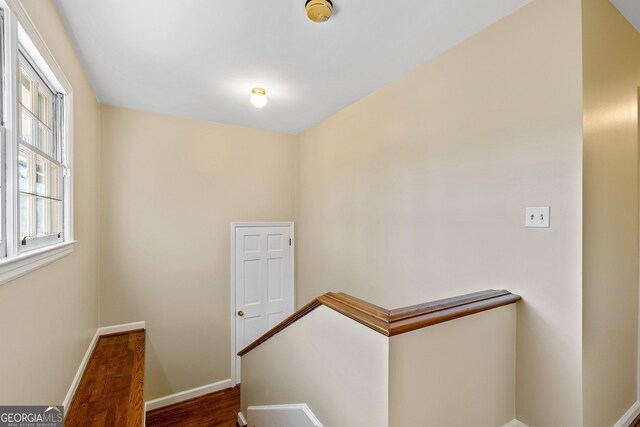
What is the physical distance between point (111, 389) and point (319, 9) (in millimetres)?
2842

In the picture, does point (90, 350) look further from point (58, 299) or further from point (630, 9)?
point (630, 9)

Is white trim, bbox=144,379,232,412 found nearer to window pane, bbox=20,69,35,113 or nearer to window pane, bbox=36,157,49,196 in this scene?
window pane, bbox=36,157,49,196

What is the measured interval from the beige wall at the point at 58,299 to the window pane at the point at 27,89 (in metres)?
0.21

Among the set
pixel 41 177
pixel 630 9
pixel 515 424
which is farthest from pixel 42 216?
pixel 630 9

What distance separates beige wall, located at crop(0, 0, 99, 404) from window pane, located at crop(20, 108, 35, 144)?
40cm

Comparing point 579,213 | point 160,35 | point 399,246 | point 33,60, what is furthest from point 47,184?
point 579,213

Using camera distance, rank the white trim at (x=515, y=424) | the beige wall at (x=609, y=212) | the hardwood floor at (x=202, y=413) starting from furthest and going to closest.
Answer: the hardwood floor at (x=202, y=413) < the white trim at (x=515, y=424) < the beige wall at (x=609, y=212)

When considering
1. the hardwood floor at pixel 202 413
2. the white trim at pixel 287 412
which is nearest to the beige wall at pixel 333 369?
the white trim at pixel 287 412

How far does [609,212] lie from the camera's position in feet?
5.54

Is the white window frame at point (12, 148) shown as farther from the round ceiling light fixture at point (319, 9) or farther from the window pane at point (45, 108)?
the round ceiling light fixture at point (319, 9)

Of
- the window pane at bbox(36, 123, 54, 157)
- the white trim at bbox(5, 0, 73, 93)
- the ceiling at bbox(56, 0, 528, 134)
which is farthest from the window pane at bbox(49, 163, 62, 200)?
the ceiling at bbox(56, 0, 528, 134)

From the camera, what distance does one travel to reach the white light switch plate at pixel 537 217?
1.60 meters

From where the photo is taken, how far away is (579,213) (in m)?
1.49

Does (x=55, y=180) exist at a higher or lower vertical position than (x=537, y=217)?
higher
